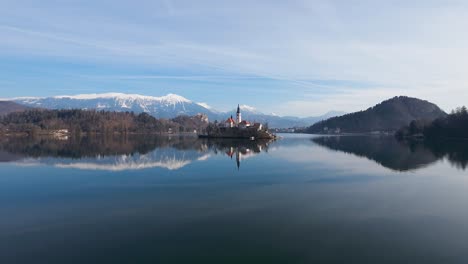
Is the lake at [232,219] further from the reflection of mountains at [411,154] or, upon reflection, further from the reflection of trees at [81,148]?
the reflection of trees at [81,148]

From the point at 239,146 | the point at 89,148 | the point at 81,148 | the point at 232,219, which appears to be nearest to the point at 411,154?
the point at 239,146

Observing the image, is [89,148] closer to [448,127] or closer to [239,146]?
[239,146]

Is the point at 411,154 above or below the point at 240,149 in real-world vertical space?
above

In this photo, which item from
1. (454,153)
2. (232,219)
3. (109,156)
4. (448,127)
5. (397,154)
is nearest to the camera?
(232,219)

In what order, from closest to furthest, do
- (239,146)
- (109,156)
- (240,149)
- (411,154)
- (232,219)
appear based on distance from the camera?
(232,219) < (109,156) < (411,154) < (240,149) < (239,146)

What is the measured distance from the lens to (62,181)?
26.4m

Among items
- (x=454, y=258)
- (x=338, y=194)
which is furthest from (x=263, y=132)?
(x=454, y=258)

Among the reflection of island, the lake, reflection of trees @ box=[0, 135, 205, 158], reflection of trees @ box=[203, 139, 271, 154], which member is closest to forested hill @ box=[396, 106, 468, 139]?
reflection of trees @ box=[203, 139, 271, 154]

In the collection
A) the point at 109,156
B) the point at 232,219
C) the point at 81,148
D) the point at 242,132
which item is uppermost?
the point at 242,132

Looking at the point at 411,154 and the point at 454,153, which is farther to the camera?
the point at 454,153

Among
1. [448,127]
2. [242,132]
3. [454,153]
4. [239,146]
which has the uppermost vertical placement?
[448,127]

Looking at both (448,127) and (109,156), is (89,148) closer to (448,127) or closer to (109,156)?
(109,156)

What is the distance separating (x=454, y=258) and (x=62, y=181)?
25.9m

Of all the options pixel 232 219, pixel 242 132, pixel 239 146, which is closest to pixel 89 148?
pixel 239 146
